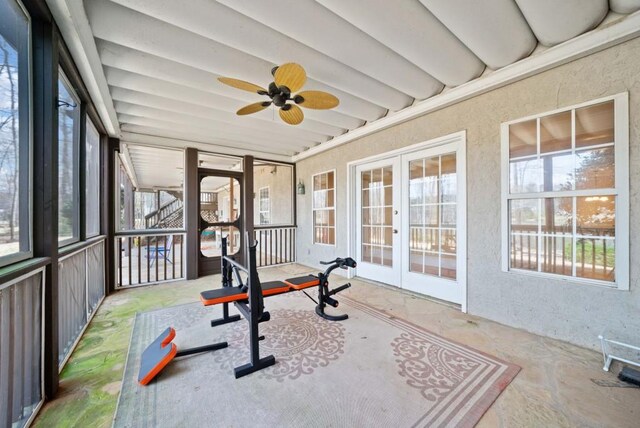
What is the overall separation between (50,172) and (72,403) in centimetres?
152

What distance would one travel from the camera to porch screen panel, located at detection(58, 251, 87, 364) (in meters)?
2.07

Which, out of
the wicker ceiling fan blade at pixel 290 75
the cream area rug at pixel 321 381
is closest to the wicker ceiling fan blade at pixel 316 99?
the wicker ceiling fan blade at pixel 290 75

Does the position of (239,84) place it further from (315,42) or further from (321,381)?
(321,381)

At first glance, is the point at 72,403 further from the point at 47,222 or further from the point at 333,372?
the point at 333,372

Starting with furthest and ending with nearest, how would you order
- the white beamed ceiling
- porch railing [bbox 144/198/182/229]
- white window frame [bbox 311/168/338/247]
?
porch railing [bbox 144/198/182/229]
white window frame [bbox 311/168/338/247]
the white beamed ceiling

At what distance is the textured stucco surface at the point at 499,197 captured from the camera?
1983mm

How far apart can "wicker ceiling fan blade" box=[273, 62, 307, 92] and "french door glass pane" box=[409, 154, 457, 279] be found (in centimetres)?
229

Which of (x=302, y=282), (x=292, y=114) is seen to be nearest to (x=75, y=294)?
(x=302, y=282)

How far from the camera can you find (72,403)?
1604 millimetres

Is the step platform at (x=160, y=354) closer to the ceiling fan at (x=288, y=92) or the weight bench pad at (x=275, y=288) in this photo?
the weight bench pad at (x=275, y=288)

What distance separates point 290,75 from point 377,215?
9.50 ft

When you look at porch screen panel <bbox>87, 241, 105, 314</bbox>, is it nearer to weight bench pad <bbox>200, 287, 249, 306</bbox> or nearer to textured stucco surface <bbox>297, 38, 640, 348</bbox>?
weight bench pad <bbox>200, 287, 249, 306</bbox>

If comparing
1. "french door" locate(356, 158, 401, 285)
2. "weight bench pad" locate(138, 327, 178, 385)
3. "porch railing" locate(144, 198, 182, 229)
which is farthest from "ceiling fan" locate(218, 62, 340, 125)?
"porch railing" locate(144, 198, 182, 229)

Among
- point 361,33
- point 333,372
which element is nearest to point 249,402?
point 333,372
